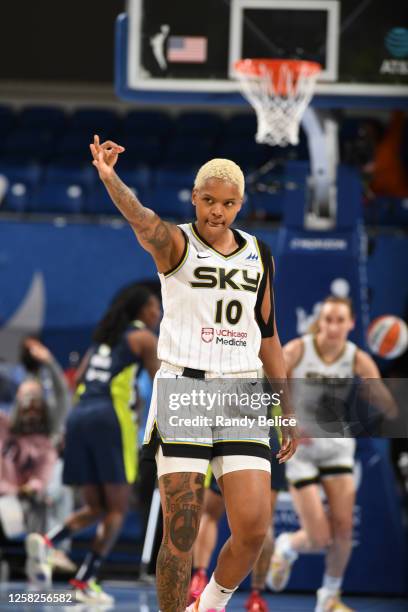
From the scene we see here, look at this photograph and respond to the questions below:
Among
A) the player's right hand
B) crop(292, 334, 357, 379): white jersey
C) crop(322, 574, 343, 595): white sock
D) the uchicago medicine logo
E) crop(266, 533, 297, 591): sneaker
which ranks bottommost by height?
crop(266, 533, 297, 591): sneaker

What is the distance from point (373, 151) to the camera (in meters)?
12.9

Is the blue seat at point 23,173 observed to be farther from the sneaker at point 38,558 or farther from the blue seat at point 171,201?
the sneaker at point 38,558

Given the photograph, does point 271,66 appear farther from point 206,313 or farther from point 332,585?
point 206,313

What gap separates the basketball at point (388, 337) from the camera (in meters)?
8.95

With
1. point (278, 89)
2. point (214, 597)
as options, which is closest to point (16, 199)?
point (278, 89)

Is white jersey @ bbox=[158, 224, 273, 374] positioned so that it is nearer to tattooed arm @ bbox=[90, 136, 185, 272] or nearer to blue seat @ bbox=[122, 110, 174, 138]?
tattooed arm @ bbox=[90, 136, 185, 272]

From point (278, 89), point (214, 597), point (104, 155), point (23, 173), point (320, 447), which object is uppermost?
point (278, 89)

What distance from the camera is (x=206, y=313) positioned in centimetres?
530

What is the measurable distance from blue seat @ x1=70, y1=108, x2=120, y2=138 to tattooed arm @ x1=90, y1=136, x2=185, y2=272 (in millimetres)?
10003

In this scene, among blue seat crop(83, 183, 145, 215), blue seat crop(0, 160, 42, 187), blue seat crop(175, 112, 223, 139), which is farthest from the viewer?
blue seat crop(175, 112, 223, 139)

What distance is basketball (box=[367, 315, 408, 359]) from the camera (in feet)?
29.3

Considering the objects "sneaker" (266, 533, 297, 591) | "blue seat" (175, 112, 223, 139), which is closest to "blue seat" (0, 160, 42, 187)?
"blue seat" (175, 112, 223, 139)

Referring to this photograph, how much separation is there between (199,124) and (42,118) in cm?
206

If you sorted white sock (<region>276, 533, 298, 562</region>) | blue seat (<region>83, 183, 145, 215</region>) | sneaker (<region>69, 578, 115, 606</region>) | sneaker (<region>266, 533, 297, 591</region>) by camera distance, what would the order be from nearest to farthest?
sneaker (<region>69, 578, 115, 606</region>) → white sock (<region>276, 533, 298, 562</region>) → sneaker (<region>266, 533, 297, 591</region>) → blue seat (<region>83, 183, 145, 215</region>)
